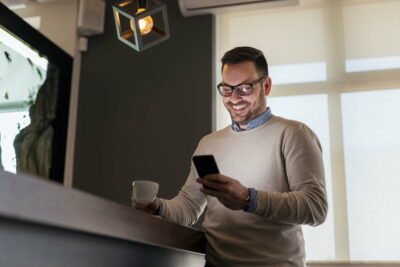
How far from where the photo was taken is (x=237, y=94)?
186 cm

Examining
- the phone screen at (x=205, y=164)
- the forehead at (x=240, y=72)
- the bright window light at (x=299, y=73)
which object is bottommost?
the phone screen at (x=205, y=164)

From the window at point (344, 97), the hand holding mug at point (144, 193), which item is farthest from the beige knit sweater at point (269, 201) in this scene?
the window at point (344, 97)

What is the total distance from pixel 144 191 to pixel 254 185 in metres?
A: 0.38

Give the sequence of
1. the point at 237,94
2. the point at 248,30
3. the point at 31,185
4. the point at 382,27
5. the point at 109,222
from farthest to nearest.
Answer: the point at 248,30
the point at 382,27
the point at 237,94
the point at 109,222
the point at 31,185

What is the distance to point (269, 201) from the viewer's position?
4.70 ft

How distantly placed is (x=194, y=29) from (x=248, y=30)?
388 mm

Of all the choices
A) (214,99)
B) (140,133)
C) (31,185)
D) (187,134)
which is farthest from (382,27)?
(31,185)

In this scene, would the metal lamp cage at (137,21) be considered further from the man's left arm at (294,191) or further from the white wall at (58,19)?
the white wall at (58,19)

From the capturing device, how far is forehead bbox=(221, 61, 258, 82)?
6.15 ft

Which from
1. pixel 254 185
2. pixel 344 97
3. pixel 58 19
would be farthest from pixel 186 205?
pixel 58 19

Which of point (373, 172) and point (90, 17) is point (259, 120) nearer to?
point (373, 172)

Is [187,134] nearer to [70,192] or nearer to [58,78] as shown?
[58,78]

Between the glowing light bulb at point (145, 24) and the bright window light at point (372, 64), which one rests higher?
the bright window light at point (372, 64)

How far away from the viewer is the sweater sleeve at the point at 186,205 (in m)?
1.76
